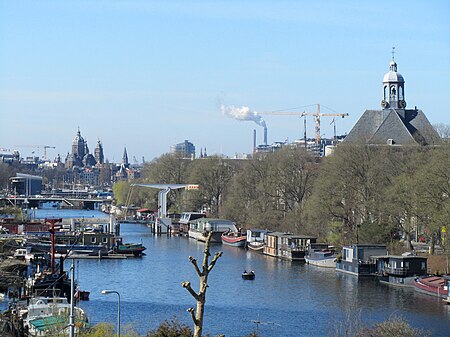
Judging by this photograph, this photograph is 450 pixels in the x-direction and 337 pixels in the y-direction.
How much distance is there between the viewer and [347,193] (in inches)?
2143

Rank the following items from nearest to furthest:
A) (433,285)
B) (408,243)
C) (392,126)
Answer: (433,285), (408,243), (392,126)

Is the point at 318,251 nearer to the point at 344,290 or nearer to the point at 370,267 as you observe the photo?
the point at 370,267

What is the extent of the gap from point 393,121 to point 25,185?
8055 centimetres

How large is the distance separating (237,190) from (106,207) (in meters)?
47.1

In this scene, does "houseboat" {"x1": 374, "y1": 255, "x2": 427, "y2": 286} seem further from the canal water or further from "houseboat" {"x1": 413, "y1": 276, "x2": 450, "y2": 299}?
"houseboat" {"x1": 413, "y1": 276, "x2": 450, "y2": 299}

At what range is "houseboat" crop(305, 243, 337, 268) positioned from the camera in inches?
1957

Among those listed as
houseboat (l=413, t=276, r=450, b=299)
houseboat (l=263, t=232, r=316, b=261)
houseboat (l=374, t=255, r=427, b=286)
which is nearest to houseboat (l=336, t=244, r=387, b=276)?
houseboat (l=374, t=255, r=427, b=286)

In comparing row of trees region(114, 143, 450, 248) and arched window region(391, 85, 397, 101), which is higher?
arched window region(391, 85, 397, 101)

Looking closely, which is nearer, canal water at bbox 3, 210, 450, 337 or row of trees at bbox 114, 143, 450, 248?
canal water at bbox 3, 210, 450, 337

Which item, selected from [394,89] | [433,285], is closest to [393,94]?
[394,89]

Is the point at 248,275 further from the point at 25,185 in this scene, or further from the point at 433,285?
the point at 25,185

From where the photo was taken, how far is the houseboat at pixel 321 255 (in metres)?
49.7

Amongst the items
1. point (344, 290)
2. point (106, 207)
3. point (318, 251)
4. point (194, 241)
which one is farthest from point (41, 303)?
point (106, 207)

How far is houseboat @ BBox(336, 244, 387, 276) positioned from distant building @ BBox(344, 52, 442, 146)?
1612cm
